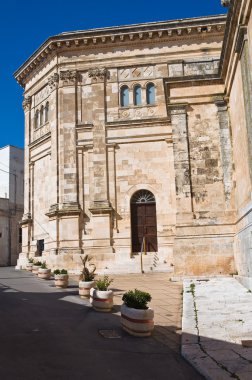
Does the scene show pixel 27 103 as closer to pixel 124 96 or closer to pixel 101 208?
pixel 124 96

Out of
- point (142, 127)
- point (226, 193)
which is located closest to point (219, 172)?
point (226, 193)

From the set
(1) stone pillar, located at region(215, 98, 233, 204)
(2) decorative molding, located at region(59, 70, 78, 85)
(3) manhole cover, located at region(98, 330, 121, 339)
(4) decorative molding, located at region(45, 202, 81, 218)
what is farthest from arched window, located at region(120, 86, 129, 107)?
(3) manhole cover, located at region(98, 330, 121, 339)

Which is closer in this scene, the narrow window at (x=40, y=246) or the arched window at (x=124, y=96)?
the arched window at (x=124, y=96)

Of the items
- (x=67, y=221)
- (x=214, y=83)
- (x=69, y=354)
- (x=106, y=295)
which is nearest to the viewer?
(x=69, y=354)

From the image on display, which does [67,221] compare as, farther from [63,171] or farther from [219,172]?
[219,172]

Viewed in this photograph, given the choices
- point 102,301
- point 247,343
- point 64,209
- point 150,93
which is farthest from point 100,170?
point 247,343

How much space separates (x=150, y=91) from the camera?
86.5 ft

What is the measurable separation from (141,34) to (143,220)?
1130cm

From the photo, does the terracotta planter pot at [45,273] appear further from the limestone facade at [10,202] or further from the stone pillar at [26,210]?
the limestone facade at [10,202]

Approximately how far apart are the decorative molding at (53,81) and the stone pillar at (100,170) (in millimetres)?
2150

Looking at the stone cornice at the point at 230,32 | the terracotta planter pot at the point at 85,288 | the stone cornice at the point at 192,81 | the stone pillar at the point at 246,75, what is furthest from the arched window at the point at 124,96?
the terracotta planter pot at the point at 85,288

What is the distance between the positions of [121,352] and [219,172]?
10.9 meters

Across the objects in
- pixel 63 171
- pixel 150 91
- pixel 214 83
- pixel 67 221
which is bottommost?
pixel 67 221

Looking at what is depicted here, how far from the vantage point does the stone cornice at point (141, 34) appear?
2584cm
